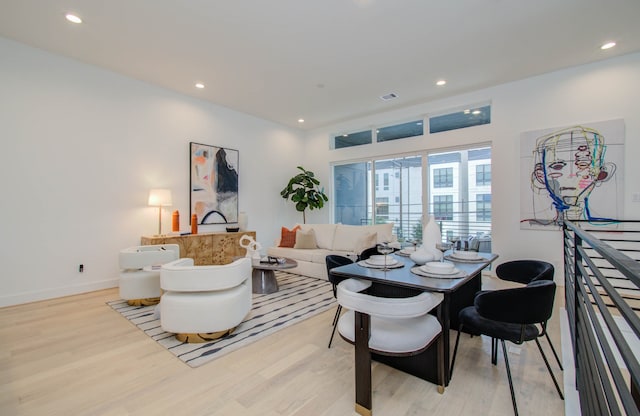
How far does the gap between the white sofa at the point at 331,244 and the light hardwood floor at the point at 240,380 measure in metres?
1.99

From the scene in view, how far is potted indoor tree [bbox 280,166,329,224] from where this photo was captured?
21.8 feet

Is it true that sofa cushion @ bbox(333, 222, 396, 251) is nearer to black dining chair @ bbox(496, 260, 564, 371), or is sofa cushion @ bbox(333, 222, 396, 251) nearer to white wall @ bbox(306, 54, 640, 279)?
white wall @ bbox(306, 54, 640, 279)

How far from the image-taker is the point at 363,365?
172 cm

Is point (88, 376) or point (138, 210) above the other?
point (138, 210)

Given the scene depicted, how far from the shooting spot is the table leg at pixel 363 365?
1684 millimetres

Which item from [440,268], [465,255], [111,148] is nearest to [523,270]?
[465,255]

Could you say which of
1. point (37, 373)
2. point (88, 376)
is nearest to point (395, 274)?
point (88, 376)

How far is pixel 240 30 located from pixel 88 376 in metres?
3.51

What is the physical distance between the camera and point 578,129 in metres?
4.12

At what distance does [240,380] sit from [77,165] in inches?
153

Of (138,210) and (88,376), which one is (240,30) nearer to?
(138,210)

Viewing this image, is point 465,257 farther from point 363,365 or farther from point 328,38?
point 328,38

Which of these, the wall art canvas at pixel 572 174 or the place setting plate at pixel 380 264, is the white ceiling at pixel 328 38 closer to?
the wall art canvas at pixel 572 174

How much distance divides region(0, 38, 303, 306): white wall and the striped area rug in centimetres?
108
